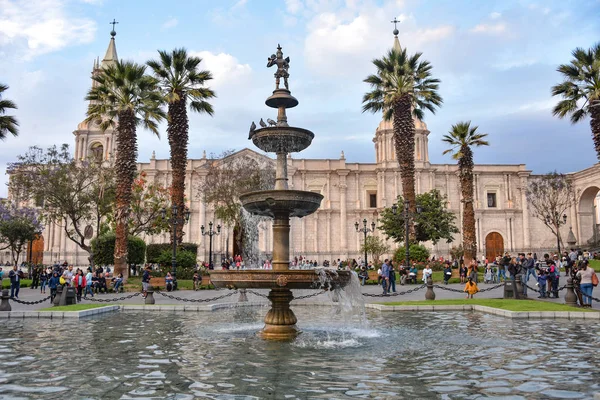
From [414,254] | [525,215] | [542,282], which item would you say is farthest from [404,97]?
[525,215]

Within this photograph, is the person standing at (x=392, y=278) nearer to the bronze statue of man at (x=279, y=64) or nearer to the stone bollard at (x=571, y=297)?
the stone bollard at (x=571, y=297)

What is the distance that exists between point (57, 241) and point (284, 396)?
1853 inches

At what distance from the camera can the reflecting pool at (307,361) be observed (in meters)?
5.18

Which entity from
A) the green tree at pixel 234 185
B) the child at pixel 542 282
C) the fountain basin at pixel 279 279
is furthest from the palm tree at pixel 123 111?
the child at pixel 542 282

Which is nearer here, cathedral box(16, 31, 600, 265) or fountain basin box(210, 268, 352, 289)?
fountain basin box(210, 268, 352, 289)

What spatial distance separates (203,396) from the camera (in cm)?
497

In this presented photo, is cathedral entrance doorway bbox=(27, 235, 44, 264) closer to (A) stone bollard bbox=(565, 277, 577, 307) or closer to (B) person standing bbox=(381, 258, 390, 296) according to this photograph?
(B) person standing bbox=(381, 258, 390, 296)

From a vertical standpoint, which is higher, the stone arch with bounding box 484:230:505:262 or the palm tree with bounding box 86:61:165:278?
the palm tree with bounding box 86:61:165:278

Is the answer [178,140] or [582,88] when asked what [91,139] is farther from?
[582,88]

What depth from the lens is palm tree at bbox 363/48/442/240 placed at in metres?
28.4

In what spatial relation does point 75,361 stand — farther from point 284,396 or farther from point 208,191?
point 208,191

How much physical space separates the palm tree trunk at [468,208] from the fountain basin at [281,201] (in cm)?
1994

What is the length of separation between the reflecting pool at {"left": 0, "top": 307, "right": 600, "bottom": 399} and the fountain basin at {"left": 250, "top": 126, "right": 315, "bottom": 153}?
3.75m

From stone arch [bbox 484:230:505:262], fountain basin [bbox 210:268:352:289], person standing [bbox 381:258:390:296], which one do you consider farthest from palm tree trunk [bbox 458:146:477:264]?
stone arch [bbox 484:230:505:262]
